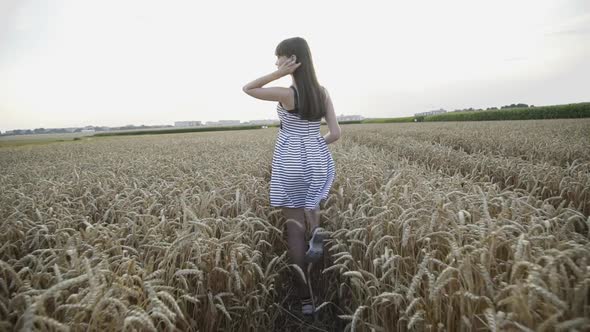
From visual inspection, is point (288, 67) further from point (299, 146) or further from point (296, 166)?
point (296, 166)

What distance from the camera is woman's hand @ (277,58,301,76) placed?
2988 millimetres

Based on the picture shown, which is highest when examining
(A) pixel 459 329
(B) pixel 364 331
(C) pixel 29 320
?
(C) pixel 29 320

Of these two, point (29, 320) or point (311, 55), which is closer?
point (29, 320)

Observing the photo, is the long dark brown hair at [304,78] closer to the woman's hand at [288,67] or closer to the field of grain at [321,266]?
the woman's hand at [288,67]

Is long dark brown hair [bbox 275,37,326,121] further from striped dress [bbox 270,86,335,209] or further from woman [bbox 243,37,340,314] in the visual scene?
striped dress [bbox 270,86,335,209]

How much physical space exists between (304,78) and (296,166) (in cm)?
82

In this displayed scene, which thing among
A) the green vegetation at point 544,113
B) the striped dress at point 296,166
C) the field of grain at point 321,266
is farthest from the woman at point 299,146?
the green vegetation at point 544,113

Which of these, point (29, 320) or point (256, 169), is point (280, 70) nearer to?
point (29, 320)

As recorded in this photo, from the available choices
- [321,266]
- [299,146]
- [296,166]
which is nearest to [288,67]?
[299,146]

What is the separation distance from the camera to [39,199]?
3846mm

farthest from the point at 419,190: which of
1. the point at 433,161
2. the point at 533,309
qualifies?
the point at 433,161

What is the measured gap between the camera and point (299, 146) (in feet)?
10.9

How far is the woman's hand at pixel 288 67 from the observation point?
2988 millimetres

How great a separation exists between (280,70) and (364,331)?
2.15m
